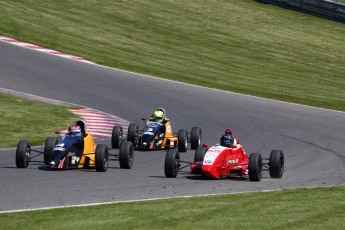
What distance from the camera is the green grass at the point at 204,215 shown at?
538 inches

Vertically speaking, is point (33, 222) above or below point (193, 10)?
below

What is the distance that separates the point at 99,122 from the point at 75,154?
26.6 ft

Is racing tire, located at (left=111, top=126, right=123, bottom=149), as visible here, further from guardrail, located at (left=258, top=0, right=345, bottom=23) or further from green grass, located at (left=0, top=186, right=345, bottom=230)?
guardrail, located at (left=258, top=0, right=345, bottom=23)

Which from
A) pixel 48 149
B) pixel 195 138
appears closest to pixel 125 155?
pixel 48 149

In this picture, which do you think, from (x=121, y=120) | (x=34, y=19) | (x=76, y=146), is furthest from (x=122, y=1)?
(x=76, y=146)

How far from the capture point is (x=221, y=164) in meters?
19.8

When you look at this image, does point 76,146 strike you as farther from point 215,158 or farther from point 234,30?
point 234,30

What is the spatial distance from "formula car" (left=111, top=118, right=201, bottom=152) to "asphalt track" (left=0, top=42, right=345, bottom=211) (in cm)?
35

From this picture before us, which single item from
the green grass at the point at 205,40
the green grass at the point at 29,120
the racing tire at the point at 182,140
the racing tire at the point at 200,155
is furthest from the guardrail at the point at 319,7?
the racing tire at the point at 200,155

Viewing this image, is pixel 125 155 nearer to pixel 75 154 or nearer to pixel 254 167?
pixel 75 154

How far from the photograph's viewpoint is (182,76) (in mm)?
38562

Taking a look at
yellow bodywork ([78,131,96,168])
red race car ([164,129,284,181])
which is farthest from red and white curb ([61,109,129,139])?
red race car ([164,129,284,181])

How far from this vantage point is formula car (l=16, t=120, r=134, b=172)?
65.7 feet

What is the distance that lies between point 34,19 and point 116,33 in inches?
156
